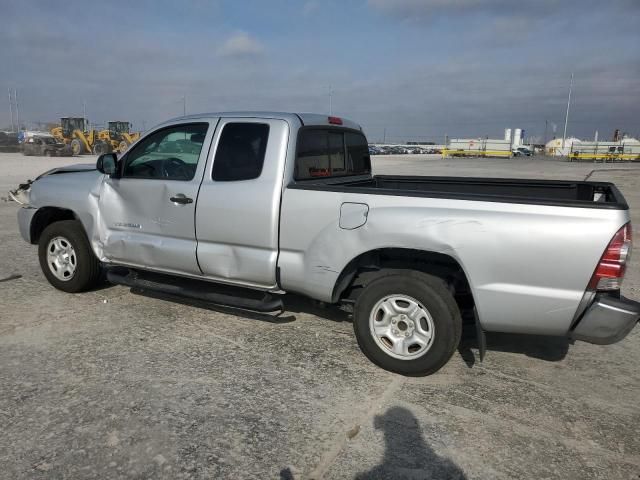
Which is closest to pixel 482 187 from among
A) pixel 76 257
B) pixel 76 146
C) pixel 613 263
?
pixel 613 263

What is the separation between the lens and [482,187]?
4879mm

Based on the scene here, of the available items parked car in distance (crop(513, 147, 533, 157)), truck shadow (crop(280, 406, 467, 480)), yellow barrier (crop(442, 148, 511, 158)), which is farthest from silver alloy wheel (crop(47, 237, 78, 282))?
parked car in distance (crop(513, 147, 533, 157))

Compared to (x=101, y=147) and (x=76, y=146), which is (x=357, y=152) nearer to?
(x=101, y=147)

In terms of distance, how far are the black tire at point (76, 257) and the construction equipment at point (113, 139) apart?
112ft

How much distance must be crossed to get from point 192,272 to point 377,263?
1723 mm

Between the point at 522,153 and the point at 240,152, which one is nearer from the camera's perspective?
the point at 240,152

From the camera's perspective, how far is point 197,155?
446 cm

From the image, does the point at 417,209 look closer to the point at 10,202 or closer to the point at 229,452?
the point at 229,452

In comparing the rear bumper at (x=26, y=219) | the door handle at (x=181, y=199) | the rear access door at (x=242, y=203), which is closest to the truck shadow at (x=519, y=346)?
the rear access door at (x=242, y=203)

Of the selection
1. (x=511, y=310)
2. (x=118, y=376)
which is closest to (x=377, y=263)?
(x=511, y=310)

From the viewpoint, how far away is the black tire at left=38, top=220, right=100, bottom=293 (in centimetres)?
511

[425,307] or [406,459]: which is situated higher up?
[425,307]

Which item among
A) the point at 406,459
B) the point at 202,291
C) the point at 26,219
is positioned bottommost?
the point at 406,459

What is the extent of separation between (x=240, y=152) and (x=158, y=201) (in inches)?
36.8
